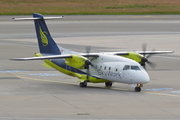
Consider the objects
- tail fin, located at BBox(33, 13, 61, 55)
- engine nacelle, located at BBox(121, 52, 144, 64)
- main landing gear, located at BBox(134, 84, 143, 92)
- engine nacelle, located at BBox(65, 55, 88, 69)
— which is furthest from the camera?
tail fin, located at BBox(33, 13, 61, 55)

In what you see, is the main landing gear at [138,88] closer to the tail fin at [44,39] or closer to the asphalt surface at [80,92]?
the asphalt surface at [80,92]

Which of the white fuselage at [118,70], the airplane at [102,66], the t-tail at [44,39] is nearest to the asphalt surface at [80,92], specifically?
the airplane at [102,66]

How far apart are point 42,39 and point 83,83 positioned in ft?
21.7

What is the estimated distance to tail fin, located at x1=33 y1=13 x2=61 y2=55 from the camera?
33.2 m

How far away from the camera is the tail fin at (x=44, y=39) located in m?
33.2

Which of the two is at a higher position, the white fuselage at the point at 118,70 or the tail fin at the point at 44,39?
the tail fin at the point at 44,39

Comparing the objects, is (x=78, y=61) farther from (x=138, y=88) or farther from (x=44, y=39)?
(x=44, y=39)

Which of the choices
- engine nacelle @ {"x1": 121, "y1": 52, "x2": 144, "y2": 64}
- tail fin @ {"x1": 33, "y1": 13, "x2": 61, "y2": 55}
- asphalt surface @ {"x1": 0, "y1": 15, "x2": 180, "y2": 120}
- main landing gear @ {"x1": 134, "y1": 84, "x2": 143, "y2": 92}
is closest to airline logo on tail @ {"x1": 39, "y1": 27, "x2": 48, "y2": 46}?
tail fin @ {"x1": 33, "y1": 13, "x2": 61, "y2": 55}

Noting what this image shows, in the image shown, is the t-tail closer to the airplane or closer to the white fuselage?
the airplane

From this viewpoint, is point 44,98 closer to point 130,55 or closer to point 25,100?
point 25,100

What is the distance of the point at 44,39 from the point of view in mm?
33781

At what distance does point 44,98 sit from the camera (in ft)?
84.6

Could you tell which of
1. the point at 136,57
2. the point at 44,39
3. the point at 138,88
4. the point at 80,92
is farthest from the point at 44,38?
the point at 138,88

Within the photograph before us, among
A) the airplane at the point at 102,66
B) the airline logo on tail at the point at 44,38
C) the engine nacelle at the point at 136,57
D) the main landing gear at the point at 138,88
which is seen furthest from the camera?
the airline logo on tail at the point at 44,38
